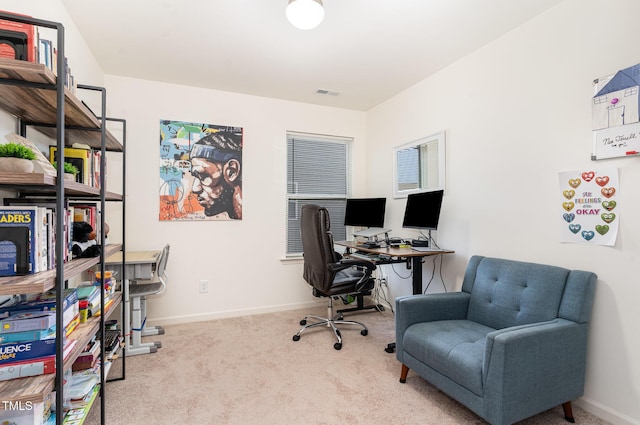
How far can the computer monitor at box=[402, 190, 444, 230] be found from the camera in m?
2.85

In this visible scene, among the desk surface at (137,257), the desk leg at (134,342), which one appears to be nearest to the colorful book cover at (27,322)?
the desk surface at (137,257)

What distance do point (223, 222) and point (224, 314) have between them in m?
1.04

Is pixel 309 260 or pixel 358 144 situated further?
pixel 358 144

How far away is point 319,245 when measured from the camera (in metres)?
2.82

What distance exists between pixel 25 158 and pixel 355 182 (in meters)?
3.56

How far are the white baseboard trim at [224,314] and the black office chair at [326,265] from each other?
0.84 meters

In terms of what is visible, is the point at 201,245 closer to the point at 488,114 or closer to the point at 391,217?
the point at 391,217

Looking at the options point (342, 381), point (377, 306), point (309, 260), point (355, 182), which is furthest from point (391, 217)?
point (342, 381)

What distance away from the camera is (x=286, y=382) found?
226cm

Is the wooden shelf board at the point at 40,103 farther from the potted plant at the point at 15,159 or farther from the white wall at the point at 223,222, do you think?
the white wall at the point at 223,222

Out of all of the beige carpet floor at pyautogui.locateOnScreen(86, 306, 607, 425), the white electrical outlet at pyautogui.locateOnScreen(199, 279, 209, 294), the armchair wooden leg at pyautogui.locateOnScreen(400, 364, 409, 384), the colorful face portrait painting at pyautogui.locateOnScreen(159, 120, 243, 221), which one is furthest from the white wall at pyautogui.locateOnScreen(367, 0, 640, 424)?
the white electrical outlet at pyautogui.locateOnScreen(199, 279, 209, 294)

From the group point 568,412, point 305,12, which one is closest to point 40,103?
point 305,12

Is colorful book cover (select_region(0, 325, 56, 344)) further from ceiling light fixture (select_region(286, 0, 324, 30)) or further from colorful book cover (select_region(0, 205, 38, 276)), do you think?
ceiling light fixture (select_region(286, 0, 324, 30))

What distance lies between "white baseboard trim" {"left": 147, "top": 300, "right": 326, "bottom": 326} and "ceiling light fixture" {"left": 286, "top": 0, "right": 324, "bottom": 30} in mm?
2980
